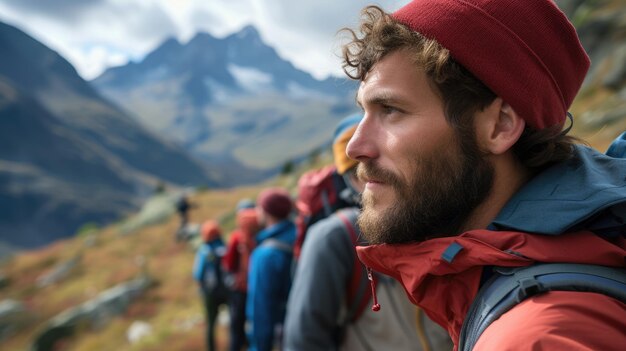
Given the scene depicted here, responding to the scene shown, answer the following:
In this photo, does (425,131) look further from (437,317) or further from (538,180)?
(437,317)

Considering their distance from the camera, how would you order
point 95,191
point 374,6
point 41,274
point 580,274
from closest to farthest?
point 580,274 → point 374,6 → point 41,274 → point 95,191

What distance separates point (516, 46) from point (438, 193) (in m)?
0.56

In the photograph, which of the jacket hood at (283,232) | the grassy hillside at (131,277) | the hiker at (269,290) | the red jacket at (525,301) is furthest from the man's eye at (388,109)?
A: the grassy hillside at (131,277)

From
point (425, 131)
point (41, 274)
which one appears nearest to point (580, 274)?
point (425, 131)

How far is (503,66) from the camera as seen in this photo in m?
1.51

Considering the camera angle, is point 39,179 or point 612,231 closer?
point 612,231

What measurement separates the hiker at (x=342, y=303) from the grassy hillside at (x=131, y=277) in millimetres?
9167

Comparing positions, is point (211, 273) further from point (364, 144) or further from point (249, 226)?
point (364, 144)

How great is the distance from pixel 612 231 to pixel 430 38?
2.82ft

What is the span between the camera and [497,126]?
158cm

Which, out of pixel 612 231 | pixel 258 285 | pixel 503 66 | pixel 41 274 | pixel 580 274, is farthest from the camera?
pixel 41 274

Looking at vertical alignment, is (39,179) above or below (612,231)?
above

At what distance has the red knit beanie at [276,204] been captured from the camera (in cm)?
512

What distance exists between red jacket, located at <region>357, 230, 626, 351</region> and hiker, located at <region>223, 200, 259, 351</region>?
466 cm
